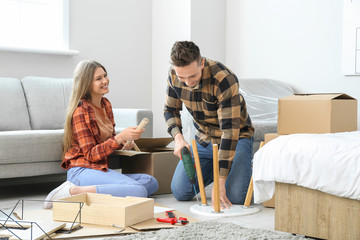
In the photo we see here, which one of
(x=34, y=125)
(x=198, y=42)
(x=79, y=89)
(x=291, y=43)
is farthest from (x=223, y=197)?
(x=198, y=42)

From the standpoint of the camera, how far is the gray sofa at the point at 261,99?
10.1 ft

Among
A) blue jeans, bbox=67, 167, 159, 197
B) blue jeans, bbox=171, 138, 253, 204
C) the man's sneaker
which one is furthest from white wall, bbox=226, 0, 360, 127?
the man's sneaker

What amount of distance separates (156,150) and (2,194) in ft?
3.18

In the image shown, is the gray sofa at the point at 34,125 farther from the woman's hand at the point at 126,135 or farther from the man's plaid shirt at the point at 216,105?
the man's plaid shirt at the point at 216,105

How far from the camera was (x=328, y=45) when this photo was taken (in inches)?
138

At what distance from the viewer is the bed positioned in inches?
65.7

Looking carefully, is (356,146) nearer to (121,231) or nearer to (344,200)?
(344,200)

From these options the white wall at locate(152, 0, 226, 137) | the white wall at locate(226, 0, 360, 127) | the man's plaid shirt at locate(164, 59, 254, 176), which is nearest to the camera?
the man's plaid shirt at locate(164, 59, 254, 176)

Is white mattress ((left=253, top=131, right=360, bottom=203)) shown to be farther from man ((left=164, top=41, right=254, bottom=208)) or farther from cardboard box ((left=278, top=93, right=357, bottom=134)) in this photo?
man ((left=164, top=41, right=254, bottom=208))

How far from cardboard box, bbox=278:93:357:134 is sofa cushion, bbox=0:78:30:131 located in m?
1.78

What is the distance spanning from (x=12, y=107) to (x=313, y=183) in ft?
7.26

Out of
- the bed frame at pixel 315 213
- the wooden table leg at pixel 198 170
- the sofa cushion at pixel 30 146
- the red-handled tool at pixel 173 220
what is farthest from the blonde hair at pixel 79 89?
A: the bed frame at pixel 315 213

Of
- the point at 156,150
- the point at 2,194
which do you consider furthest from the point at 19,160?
the point at 156,150

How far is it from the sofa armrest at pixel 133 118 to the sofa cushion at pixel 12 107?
2.06 feet
